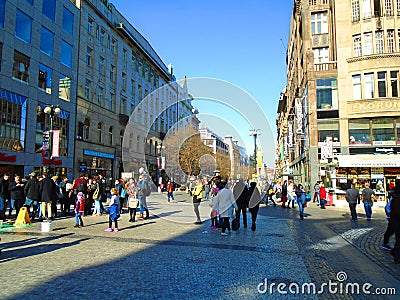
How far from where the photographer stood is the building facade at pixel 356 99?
29.4 metres

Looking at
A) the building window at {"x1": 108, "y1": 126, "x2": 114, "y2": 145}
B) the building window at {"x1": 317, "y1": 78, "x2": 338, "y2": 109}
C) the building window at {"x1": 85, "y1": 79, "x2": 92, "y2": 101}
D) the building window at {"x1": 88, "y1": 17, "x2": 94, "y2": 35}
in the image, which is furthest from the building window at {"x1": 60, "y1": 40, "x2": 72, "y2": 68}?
the building window at {"x1": 317, "y1": 78, "x2": 338, "y2": 109}

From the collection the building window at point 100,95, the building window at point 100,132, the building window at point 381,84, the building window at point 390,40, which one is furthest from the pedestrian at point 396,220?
the building window at point 100,95

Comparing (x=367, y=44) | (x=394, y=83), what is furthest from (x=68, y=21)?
(x=394, y=83)

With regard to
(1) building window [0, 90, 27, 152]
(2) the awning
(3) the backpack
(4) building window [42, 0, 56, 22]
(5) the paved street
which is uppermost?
(4) building window [42, 0, 56, 22]

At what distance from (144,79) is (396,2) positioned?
34468 millimetres

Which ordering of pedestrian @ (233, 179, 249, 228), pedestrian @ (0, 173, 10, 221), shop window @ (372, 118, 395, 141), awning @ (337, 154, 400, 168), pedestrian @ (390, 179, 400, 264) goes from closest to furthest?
pedestrian @ (390, 179, 400, 264)
pedestrian @ (233, 179, 249, 228)
pedestrian @ (0, 173, 10, 221)
awning @ (337, 154, 400, 168)
shop window @ (372, 118, 395, 141)

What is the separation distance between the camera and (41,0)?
27.7m

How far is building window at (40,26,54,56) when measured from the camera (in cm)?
2795

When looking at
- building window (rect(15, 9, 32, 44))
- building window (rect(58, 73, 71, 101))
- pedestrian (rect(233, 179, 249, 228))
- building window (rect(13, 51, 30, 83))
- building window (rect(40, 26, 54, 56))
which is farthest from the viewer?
building window (rect(58, 73, 71, 101))

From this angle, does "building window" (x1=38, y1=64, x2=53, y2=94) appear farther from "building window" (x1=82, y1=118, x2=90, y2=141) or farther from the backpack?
the backpack

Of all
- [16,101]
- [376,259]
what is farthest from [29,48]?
[376,259]

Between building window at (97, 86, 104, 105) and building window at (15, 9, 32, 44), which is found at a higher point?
building window at (15, 9, 32, 44)

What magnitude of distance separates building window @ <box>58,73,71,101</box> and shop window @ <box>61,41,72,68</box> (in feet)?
4.74

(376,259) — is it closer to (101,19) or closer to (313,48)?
(313,48)
